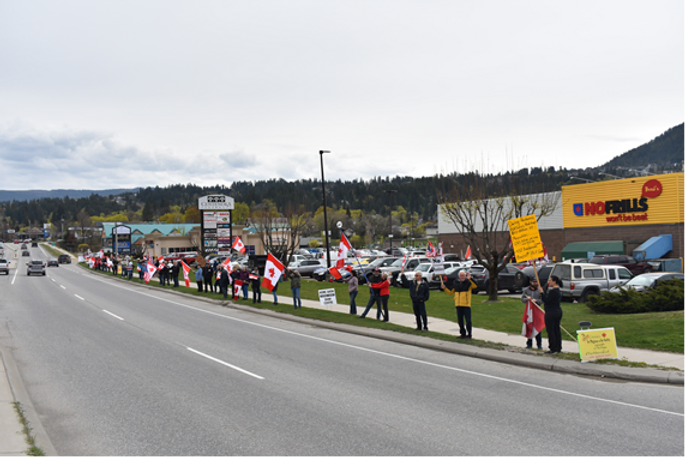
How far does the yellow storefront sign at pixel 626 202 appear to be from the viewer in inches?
1524

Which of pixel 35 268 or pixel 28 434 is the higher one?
pixel 28 434

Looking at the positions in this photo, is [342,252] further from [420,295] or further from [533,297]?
[533,297]

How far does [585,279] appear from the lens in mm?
21750

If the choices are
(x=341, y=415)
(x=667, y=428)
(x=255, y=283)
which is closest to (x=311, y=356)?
(x=341, y=415)

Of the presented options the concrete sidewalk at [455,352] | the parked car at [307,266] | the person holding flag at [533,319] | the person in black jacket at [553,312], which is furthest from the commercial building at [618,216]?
the person in black jacket at [553,312]

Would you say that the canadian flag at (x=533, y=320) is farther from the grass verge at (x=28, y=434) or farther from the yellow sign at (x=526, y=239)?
the grass verge at (x=28, y=434)

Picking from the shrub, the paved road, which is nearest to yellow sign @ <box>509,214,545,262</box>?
the paved road

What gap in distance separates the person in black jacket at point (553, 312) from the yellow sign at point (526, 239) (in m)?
1.69

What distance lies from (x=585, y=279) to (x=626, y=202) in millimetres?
→ 23809

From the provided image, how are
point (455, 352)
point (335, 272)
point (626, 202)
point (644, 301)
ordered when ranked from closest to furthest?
point (455, 352), point (644, 301), point (335, 272), point (626, 202)

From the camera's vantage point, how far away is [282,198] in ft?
655

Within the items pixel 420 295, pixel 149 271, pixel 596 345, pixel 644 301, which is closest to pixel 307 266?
pixel 149 271

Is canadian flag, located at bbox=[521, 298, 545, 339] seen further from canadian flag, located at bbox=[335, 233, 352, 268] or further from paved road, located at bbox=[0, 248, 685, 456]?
canadian flag, located at bbox=[335, 233, 352, 268]

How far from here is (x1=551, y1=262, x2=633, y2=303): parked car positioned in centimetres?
2161
